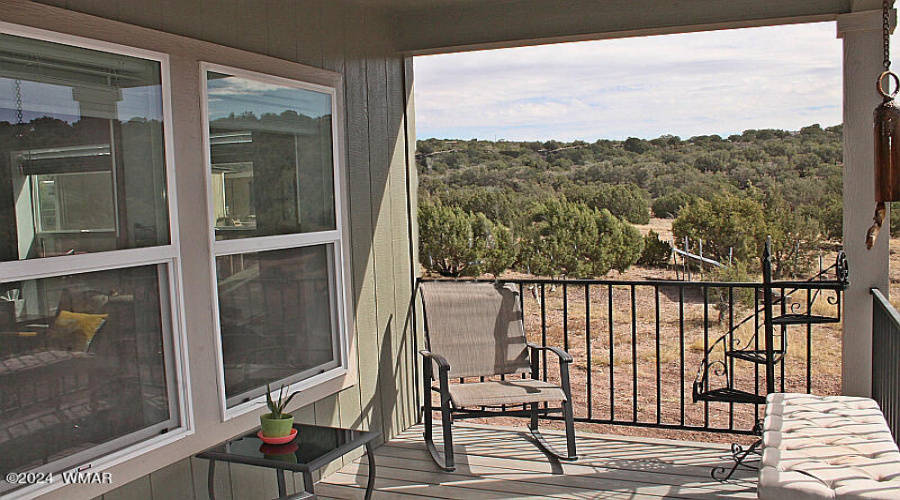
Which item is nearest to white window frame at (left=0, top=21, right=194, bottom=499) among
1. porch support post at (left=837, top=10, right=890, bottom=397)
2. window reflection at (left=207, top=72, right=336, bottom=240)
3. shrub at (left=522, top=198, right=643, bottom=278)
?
window reflection at (left=207, top=72, right=336, bottom=240)

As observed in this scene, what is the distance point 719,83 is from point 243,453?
14007 mm

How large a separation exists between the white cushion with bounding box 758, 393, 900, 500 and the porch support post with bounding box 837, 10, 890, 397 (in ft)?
2.46

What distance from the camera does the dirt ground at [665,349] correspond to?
7.73m

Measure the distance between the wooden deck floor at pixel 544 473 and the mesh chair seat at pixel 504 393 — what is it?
35 centimetres

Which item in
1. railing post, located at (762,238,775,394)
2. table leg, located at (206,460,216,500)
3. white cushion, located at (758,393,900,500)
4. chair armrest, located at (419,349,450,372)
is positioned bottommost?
table leg, located at (206,460,216,500)

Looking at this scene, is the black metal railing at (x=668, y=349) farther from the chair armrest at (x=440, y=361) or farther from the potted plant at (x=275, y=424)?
the potted plant at (x=275, y=424)

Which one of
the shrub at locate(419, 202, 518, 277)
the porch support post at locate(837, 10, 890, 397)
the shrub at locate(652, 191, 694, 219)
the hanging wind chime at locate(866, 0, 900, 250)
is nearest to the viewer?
the hanging wind chime at locate(866, 0, 900, 250)

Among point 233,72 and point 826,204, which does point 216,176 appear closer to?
point 233,72

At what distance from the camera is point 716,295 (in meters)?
11.1

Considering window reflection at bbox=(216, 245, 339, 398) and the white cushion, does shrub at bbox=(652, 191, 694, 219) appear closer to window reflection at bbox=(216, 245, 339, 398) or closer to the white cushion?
the white cushion

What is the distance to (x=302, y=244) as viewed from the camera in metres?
3.38

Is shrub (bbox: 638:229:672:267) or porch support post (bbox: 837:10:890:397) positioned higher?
porch support post (bbox: 837:10:890:397)

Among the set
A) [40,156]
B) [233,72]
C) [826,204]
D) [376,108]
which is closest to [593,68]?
[826,204]

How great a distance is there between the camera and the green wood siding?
277 cm
